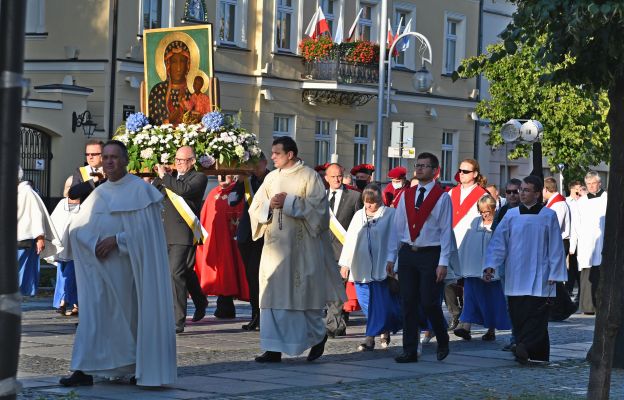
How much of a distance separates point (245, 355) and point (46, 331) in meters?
2.58

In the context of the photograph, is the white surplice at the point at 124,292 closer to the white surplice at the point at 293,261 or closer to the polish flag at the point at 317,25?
the white surplice at the point at 293,261

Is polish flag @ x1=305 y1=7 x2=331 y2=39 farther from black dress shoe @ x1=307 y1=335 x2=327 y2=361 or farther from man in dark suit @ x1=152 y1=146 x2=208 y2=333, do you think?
black dress shoe @ x1=307 y1=335 x2=327 y2=361

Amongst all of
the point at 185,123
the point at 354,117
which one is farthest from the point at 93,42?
the point at 185,123

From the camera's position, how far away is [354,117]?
3906cm

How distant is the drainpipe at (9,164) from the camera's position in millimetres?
4168

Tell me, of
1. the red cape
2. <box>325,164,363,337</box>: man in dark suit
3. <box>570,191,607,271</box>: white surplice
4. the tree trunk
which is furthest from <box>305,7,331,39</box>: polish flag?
the tree trunk

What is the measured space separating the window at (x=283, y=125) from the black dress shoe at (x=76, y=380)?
86.9ft

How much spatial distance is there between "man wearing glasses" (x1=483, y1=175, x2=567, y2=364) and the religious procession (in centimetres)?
1

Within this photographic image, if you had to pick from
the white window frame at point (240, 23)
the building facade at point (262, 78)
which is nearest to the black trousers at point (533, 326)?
the building facade at point (262, 78)

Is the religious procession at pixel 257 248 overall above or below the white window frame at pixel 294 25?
below

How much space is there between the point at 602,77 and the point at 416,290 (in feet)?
14.1

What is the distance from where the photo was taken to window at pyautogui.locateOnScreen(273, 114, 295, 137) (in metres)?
36.5

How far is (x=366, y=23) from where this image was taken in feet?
130

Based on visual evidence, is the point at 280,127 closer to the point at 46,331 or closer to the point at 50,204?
the point at 50,204
